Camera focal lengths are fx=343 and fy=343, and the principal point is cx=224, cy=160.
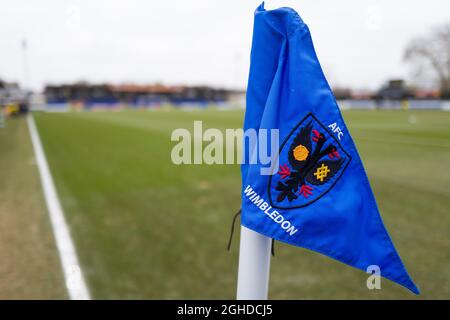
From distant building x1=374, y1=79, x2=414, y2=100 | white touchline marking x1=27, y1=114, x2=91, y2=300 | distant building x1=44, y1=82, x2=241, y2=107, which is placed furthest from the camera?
distant building x1=44, y1=82, x2=241, y2=107

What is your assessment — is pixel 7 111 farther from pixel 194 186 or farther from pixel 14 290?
pixel 14 290

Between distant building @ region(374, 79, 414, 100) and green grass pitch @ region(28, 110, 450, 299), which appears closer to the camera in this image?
green grass pitch @ region(28, 110, 450, 299)

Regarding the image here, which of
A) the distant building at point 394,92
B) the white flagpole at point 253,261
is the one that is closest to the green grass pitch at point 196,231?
the white flagpole at point 253,261

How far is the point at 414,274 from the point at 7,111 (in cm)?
3084

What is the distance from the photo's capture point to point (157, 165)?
26.2 ft

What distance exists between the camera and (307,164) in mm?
1052

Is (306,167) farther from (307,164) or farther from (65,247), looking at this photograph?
(65,247)

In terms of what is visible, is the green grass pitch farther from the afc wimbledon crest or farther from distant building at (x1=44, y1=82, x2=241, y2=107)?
distant building at (x1=44, y1=82, x2=241, y2=107)

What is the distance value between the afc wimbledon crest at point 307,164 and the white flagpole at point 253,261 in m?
0.17

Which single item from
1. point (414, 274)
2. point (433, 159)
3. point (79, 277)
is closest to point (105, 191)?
point (79, 277)

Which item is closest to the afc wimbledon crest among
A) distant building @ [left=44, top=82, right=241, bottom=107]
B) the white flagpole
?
the white flagpole

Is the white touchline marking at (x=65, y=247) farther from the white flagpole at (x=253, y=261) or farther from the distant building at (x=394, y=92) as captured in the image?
the distant building at (x=394, y=92)

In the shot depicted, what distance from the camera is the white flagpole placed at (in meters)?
1.16
